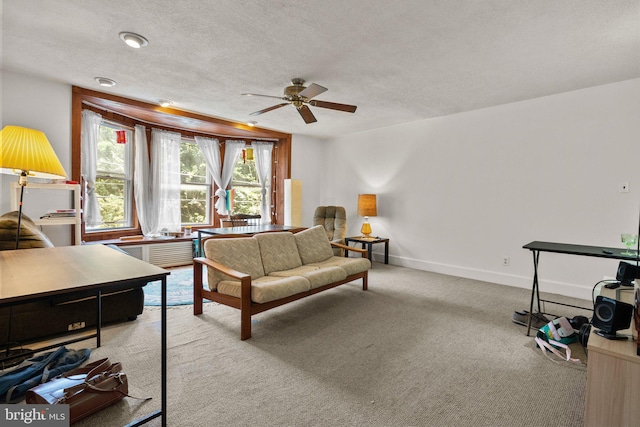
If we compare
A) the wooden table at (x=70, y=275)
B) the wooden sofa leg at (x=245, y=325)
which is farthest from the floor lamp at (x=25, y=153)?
the wooden sofa leg at (x=245, y=325)

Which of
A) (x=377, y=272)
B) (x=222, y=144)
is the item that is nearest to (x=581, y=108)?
(x=377, y=272)

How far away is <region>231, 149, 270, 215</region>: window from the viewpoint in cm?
652

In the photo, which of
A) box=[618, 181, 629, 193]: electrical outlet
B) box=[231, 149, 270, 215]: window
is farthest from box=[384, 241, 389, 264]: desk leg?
box=[618, 181, 629, 193]: electrical outlet

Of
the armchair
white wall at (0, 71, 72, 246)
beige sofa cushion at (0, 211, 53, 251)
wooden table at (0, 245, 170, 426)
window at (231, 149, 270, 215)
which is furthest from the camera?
window at (231, 149, 270, 215)

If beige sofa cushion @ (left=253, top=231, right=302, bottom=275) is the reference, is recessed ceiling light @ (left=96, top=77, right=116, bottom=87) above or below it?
above

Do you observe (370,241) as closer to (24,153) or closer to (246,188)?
(246,188)

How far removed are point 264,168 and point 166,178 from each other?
1973 millimetres

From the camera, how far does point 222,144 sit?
632 centimetres

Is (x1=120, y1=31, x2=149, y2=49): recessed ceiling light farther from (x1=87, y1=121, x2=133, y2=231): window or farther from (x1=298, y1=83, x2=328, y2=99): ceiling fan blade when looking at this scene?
(x1=87, y1=121, x2=133, y2=231): window

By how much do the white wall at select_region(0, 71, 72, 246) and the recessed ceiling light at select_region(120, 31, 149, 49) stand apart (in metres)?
1.84

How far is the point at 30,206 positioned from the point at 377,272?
4.63 meters

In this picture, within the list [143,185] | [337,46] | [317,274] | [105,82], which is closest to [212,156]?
[143,185]

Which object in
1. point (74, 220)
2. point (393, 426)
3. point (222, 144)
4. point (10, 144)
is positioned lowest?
point (393, 426)

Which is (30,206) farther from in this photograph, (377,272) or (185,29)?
(377,272)
